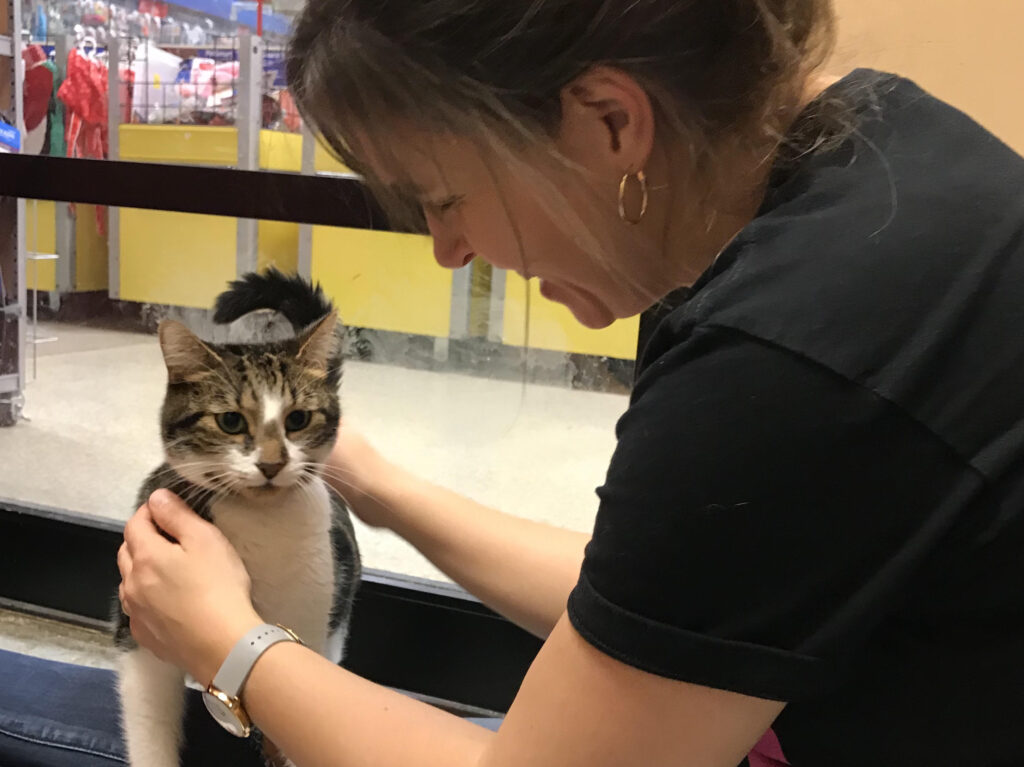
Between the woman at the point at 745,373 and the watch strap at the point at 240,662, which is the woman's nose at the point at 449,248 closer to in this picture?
the woman at the point at 745,373

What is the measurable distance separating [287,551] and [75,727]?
1.02 ft

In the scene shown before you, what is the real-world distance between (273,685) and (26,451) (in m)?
1.62

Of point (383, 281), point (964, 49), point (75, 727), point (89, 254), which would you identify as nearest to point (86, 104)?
point (89, 254)

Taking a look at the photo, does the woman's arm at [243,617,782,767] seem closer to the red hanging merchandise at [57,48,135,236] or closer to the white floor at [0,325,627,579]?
the white floor at [0,325,627,579]

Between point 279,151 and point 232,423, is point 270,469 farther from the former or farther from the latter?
point 279,151

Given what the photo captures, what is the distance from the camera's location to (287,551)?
0.80 meters

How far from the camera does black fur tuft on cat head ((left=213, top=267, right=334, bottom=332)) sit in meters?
0.91

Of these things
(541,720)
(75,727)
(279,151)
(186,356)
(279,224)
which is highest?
(279,151)

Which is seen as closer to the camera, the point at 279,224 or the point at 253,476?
the point at 253,476

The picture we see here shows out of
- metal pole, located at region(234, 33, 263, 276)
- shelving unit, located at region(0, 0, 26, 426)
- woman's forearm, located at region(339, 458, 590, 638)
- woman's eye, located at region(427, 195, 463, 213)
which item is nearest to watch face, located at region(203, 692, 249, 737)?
woman's forearm, located at region(339, 458, 590, 638)

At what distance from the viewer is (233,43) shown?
6.55 feet

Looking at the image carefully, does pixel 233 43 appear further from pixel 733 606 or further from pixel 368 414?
pixel 733 606

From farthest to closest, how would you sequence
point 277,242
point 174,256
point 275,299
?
point 174,256, point 277,242, point 275,299

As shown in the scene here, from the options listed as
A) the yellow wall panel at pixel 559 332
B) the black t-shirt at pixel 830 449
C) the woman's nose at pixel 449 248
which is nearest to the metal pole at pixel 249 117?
the yellow wall panel at pixel 559 332
